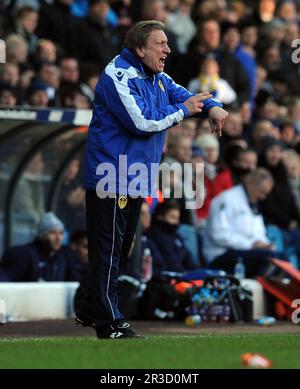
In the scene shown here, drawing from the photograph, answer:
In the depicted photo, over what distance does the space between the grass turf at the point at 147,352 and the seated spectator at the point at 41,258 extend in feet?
12.7

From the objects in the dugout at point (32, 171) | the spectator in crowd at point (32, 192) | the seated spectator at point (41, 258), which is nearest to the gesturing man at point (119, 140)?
the dugout at point (32, 171)

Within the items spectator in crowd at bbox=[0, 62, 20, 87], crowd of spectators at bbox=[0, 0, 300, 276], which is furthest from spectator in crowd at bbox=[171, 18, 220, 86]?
spectator in crowd at bbox=[0, 62, 20, 87]

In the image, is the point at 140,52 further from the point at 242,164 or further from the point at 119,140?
the point at 242,164

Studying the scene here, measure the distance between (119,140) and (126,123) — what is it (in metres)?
0.16

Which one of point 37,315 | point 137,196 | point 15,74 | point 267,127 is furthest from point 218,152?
point 137,196

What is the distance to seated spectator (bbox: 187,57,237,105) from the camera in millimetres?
18656

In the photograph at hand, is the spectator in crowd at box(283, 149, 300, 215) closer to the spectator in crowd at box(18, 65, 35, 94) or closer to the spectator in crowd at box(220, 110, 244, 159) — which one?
the spectator in crowd at box(220, 110, 244, 159)

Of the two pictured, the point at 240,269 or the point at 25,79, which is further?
the point at 25,79

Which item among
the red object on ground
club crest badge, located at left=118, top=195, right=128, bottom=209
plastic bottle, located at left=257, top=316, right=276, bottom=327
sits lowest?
plastic bottle, located at left=257, top=316, right=276, bottom=327

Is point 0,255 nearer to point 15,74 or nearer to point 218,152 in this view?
point 15,74

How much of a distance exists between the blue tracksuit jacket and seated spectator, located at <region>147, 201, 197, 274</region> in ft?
16.5

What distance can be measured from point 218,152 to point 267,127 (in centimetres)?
200

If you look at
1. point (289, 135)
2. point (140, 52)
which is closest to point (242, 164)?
point (289, 135)

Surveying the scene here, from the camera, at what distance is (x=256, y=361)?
777cm
